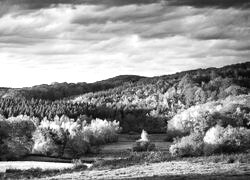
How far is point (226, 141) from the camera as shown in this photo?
110562mm

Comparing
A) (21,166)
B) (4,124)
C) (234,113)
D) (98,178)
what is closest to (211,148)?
(21,166)

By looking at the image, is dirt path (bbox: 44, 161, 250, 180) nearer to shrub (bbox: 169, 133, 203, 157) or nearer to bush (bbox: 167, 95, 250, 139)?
shrub (bbox: 169, 133, 203, 157)

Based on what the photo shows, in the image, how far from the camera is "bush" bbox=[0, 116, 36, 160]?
116556 mm

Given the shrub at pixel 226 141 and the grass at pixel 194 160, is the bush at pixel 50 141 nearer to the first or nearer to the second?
the grass at pixel 194 160

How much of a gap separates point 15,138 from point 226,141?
188ft

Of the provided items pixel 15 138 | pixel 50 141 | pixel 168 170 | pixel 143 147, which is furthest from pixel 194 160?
pixel 143 147

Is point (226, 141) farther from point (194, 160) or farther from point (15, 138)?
point (15, 138)

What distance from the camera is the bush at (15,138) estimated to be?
382ft

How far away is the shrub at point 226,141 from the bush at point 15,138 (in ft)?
160

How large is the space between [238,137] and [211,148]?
12.8 m

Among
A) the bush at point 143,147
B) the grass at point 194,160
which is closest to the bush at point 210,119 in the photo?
the bush at point 143,147

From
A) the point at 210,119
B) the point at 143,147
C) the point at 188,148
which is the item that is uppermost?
the point at 210,119

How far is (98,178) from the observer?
191 ft

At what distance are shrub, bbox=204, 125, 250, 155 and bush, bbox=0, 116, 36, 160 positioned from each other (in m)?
48.8
